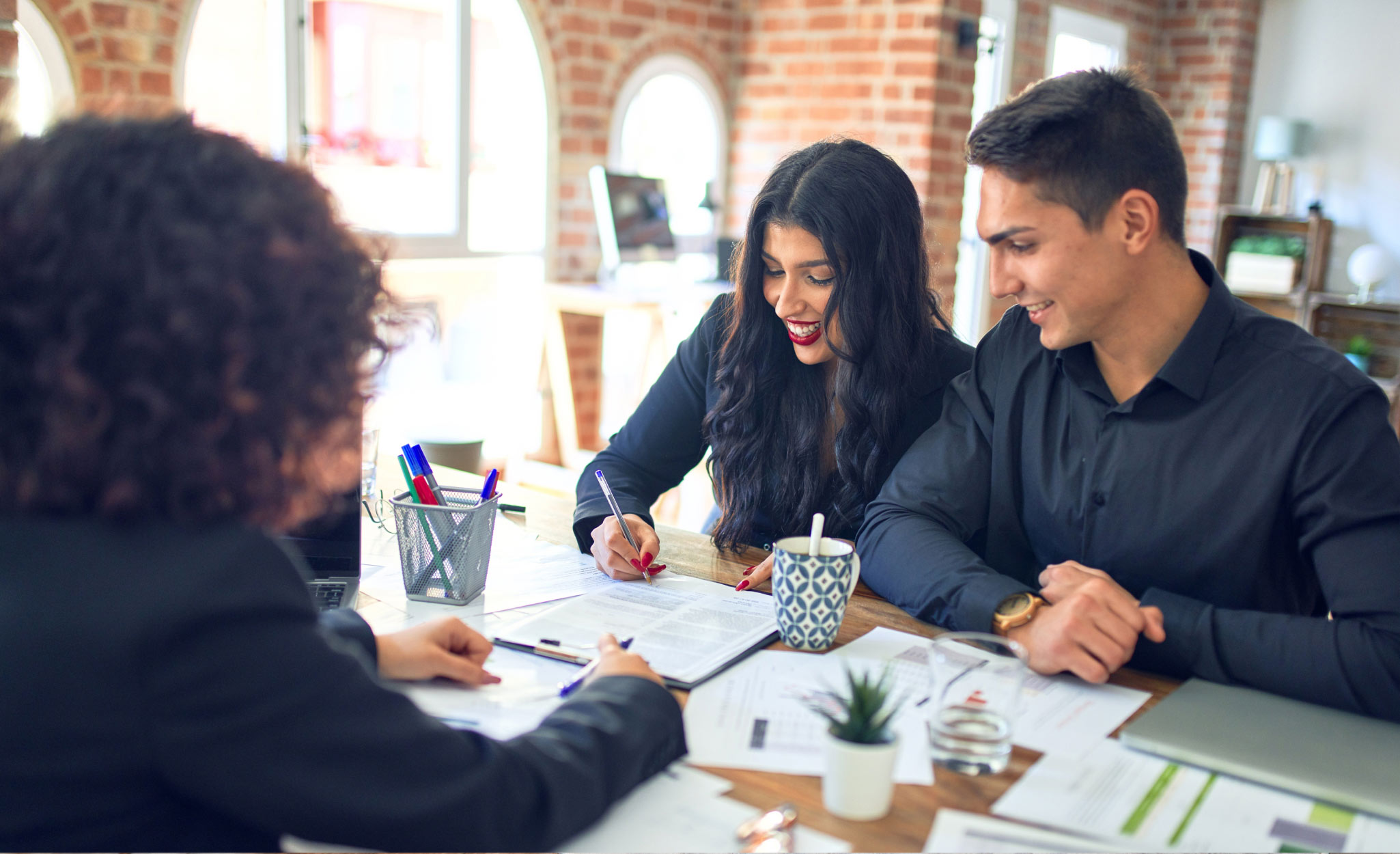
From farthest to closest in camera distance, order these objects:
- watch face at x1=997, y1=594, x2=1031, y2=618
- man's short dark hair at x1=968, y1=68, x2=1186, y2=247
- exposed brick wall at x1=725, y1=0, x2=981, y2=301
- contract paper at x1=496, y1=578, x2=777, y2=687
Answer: exposed brick wall at x1=725, y1=0, x2=981, y2=301, man's short dark hair at x1=968, y1=68, x2=1186, y2=247, watch face at x1=997, y1=594, x2=1031, y2=618, contract paper at x1=496, y1=578, x2=777, y2=687

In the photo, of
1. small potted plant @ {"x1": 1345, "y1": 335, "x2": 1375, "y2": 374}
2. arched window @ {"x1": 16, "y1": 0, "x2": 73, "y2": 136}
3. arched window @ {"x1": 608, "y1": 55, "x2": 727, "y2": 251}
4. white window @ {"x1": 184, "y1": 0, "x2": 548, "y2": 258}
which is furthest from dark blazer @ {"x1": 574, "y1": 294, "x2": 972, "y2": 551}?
small potted plant @ {"x1": 1345, "y1": 335, "x2": 1375, "y2": 374}

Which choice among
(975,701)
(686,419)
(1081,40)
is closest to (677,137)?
(1081,40)

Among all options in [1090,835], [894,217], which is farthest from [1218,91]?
[1090,835]

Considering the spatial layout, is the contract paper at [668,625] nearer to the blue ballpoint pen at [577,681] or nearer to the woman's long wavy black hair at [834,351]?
the blue ballpoint pen at [577,681]

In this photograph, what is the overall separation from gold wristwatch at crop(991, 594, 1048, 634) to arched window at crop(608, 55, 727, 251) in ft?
12.2

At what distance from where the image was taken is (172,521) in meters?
0.66

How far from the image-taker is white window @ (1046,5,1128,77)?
632cm

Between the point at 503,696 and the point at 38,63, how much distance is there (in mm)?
2969

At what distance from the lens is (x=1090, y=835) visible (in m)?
0.81

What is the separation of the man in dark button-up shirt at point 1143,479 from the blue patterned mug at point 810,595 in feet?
0.57

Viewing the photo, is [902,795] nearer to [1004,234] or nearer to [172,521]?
[172,521]

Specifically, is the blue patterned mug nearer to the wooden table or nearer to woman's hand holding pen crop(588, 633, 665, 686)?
the wooden table

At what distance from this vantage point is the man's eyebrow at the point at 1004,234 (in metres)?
1.39

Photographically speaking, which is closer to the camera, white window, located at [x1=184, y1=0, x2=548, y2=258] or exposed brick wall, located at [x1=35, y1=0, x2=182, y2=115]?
exposed brick wall, located at [x1=35, y1=0, x2=182, y2=115]
